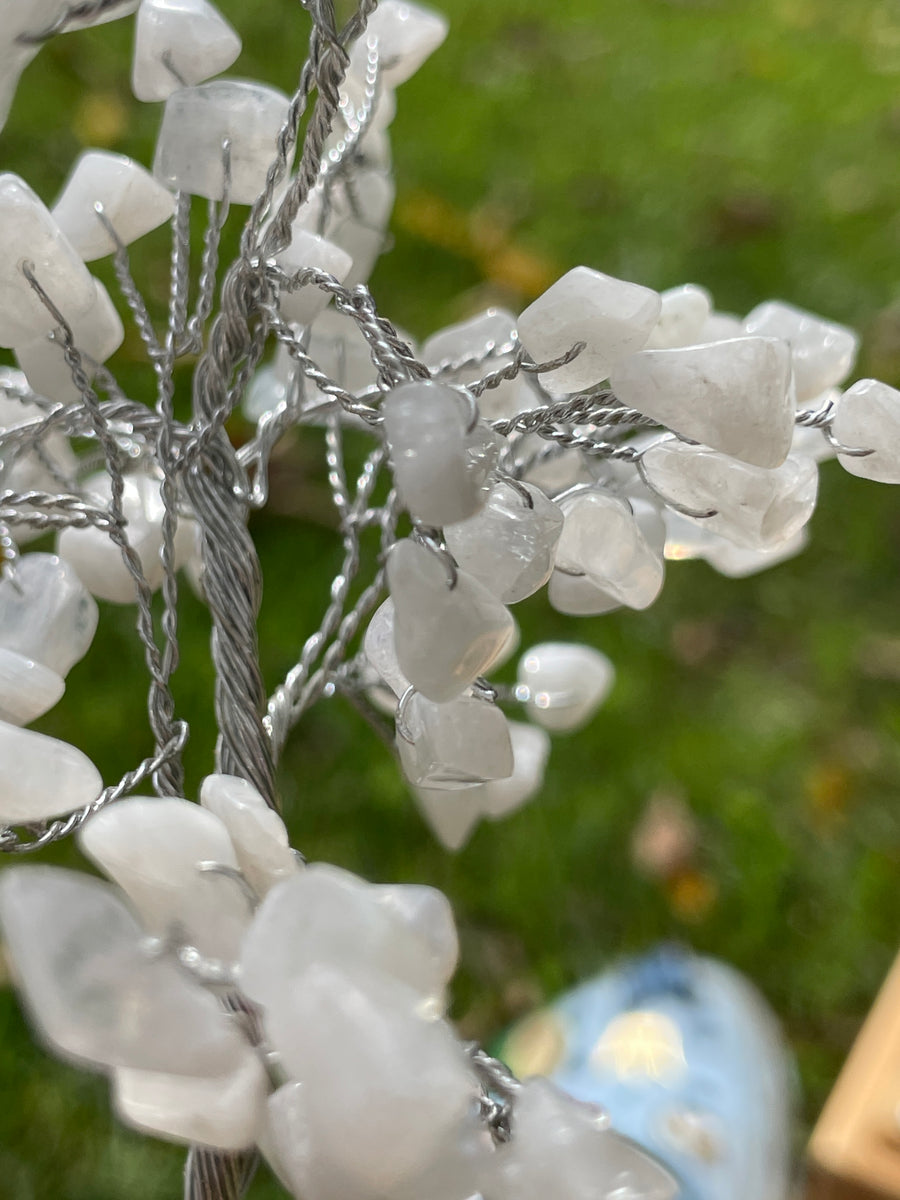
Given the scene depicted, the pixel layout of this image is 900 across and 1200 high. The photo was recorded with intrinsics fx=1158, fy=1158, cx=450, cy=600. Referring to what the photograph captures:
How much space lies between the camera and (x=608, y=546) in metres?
0.28

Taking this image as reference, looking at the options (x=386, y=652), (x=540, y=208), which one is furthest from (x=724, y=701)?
(x=386, y=652)

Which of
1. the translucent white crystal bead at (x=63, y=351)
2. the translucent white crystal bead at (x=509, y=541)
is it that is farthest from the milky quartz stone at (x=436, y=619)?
the translucent white crystal bead at (x=63, y=351)

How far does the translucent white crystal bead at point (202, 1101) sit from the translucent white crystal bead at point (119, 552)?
0.51ft

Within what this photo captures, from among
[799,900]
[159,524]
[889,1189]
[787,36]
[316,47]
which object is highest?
[316,47]

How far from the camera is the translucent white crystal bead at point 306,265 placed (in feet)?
0.89

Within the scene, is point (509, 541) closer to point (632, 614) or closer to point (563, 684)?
point (563, 684)

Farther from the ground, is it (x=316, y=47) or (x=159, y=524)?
(x=316, y=47)

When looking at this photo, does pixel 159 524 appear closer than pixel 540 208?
Yes

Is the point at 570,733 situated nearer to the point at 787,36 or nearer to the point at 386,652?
the point at 386,652

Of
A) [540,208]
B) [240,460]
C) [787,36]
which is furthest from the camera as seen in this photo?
[787,36]

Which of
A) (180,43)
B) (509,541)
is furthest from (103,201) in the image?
(509,541)

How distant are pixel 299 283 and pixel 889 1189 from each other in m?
0.48

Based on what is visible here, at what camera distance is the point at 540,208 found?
4.46 feet

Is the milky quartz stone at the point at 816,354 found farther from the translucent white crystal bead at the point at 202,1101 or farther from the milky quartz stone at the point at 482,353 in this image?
the translucent white crystal bead at the point at 202,1101
